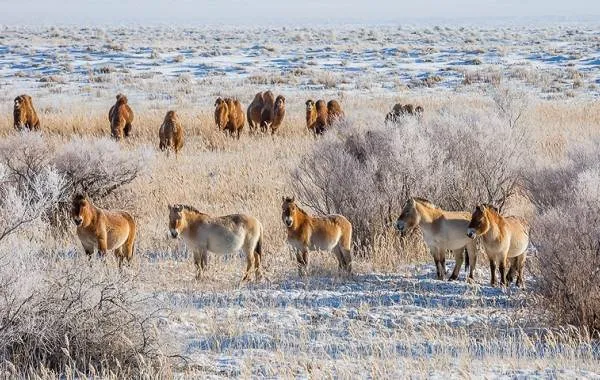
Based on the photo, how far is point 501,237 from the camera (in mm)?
8508

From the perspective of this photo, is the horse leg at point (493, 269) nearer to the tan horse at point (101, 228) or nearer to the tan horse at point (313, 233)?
the tan horse at point (313, 233)

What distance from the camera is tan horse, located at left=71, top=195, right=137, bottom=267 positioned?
28.2 feet

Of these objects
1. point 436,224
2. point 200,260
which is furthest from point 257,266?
point 436,224

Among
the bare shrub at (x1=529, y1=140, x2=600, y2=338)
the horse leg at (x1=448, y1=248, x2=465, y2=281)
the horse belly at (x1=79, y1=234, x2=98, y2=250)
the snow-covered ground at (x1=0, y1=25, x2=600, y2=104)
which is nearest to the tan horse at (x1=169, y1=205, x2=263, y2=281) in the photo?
the horse belly at (x1=79, y1=234, x2=98, y2=250)

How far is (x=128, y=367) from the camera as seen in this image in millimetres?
6070

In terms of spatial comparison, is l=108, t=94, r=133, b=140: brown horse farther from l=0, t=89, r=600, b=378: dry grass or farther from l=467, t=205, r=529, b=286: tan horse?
l=467, t=205, r=529, b=286: tan horse

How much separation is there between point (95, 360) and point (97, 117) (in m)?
17.0

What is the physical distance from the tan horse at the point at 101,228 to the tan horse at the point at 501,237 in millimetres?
3448

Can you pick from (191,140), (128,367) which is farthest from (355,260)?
(191,140)

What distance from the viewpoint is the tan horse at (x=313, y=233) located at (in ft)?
29.1

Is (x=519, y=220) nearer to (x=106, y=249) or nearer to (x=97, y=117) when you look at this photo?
(x=106, y=249)

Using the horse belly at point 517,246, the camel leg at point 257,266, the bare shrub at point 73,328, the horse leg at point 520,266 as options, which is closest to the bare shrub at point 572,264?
the horse belly at point 517,246

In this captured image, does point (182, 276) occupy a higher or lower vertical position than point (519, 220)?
lower

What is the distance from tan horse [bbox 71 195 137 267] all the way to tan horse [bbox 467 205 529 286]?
11.3ft
